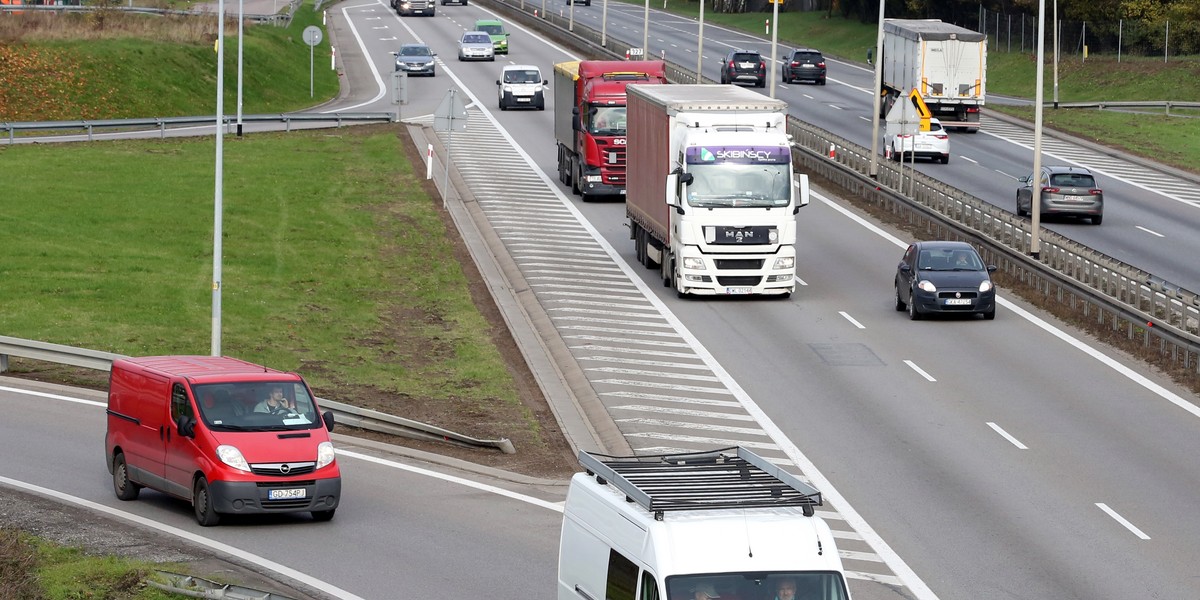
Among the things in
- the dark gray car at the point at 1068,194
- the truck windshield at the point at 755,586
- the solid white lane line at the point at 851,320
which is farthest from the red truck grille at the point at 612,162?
the truck windshield at the point at 755,586

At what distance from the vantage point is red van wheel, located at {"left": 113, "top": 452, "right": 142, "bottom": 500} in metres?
20.9

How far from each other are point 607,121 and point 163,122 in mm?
20717

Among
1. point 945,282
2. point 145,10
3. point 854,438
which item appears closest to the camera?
point 854,438

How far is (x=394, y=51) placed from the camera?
99250 mm

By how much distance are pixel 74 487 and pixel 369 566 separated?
532 cm

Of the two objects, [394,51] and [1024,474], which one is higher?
[394,51]

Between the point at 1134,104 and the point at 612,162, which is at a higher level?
the point at 1134,104

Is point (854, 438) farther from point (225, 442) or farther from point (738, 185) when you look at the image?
point (738, 185)

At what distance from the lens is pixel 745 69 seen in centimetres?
8288

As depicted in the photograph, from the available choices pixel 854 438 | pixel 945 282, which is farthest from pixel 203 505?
pixel 945 282

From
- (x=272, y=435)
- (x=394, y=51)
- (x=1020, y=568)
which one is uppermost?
(x=394, y=51)

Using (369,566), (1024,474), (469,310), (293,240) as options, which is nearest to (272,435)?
(369,566)

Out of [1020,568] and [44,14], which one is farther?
[44,14]

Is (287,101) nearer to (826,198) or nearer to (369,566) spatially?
(826,198)
